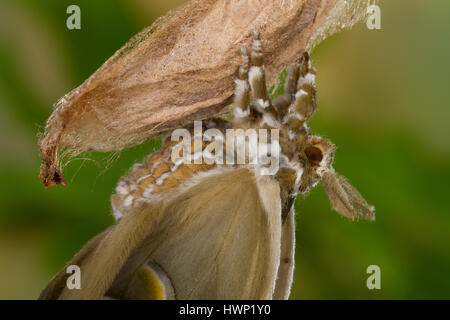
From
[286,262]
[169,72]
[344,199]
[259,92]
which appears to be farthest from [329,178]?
[169,72]

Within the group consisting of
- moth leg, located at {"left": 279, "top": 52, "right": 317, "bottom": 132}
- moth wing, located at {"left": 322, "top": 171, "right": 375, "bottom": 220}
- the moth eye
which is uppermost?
moth leg, located at {"left": 279, "top": 52, "right": 317, "bottom": 132}

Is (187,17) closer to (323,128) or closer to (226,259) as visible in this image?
(226,259)

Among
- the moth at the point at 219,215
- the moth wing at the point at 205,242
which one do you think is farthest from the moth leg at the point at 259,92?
the moth wing at the point at 205,242

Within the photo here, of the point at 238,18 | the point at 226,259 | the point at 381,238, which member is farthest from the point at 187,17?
the point at 381,238

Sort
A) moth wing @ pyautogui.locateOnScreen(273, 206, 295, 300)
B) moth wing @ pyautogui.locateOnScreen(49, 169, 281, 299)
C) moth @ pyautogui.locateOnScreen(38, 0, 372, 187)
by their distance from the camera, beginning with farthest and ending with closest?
moth wing @ pyautogui.locateOnScreen(273, 206, 295, 300) → moth wing @ pyautogui.locateOnScreen(49, 169, 281, 299) → moth @ pyautogui.locateOnScreen(38, 0, 372, 187)

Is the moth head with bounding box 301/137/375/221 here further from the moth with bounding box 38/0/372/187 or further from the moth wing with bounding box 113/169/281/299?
the moth with bounding box 38/0/372/187

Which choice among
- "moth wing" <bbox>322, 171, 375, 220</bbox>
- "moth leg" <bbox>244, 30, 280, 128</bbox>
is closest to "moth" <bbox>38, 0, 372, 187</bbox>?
"moth leg" <bbox>244, 30, 280, 128</bbox>

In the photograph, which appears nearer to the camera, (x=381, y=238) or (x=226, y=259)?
(x=226, y=259)
